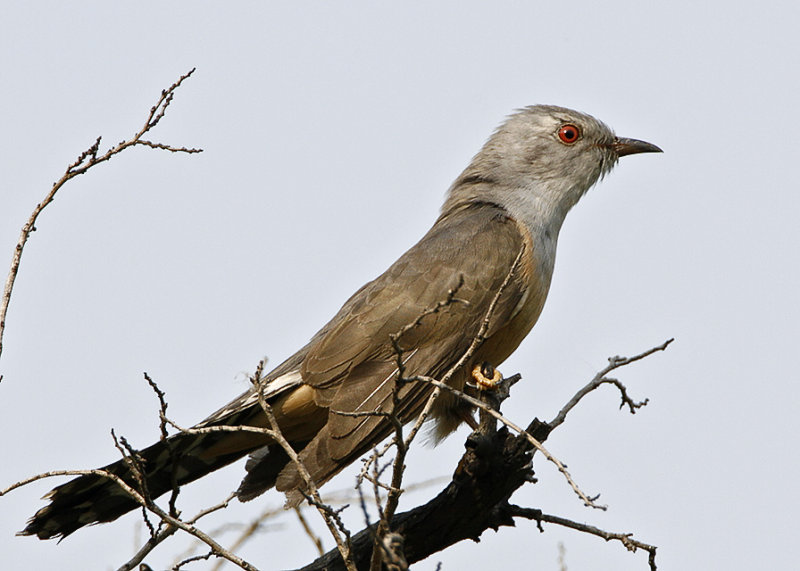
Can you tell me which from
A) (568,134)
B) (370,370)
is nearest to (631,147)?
(568,134)

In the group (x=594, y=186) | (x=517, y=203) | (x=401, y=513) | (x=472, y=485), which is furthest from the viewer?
(x=594, y=186)

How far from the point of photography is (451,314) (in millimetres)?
5141

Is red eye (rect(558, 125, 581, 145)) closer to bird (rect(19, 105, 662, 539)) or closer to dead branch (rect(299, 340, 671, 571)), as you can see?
bird (rect(19, 105, 662, 539))

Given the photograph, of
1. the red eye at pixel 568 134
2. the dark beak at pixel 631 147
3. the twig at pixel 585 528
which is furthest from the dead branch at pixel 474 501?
the dark beak at pixel 631 147

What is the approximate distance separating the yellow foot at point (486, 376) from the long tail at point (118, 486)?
136cm

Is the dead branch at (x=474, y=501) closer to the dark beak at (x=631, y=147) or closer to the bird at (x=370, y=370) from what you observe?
the bird at (x=370, y=370)

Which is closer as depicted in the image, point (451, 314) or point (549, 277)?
point (451, 314)

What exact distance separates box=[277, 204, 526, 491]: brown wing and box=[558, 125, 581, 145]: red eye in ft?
4.34

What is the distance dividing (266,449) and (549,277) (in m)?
2.01

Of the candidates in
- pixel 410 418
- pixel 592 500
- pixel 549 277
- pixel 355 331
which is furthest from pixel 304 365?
pixel 592 500

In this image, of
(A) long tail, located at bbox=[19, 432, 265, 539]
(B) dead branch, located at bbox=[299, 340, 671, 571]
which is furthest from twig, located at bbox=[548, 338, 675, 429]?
(A) long tail, located at bbox=[19, 432, 265, 539]

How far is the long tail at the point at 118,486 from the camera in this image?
4953mm

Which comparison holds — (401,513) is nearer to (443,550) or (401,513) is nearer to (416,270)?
(443,550)

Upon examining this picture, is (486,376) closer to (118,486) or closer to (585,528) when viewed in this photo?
(585,528)
